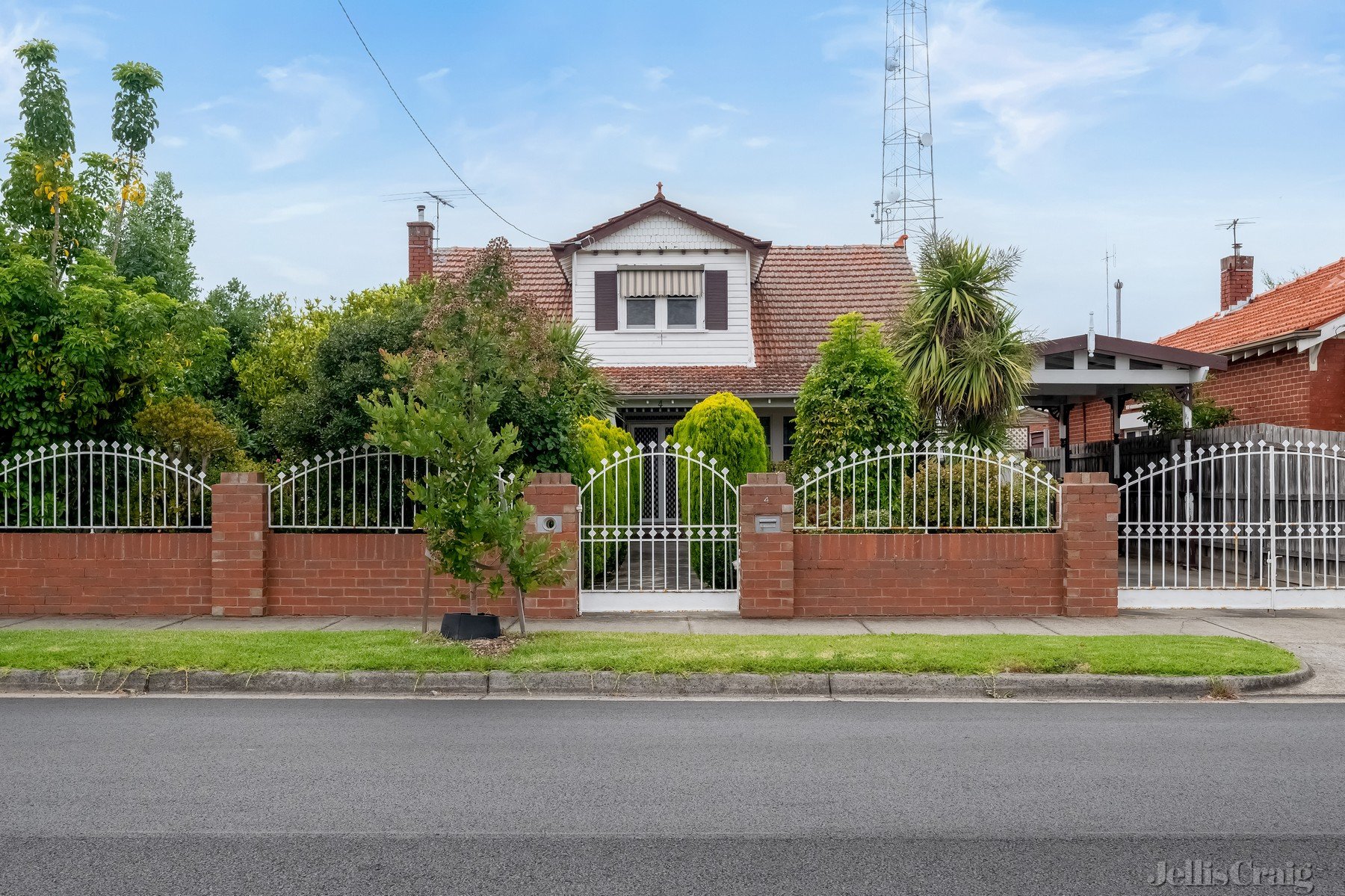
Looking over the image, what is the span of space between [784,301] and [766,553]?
12.4m

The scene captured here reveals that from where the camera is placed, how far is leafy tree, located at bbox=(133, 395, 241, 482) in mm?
13664

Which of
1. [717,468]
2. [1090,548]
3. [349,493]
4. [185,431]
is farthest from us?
[185,431]

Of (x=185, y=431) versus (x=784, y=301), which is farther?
(x=784, y=301)

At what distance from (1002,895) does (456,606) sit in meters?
8.22

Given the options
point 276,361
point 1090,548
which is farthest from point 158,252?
point 1090,548

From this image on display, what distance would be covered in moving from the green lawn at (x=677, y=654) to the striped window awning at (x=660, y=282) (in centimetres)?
1175

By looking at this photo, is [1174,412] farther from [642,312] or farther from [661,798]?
[661,798]

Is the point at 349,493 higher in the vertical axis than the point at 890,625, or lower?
higher

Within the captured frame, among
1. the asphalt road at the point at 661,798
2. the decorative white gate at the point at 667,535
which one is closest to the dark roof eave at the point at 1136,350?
the decorative white gate at the point at 667,535

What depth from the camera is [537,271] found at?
23.4 meters

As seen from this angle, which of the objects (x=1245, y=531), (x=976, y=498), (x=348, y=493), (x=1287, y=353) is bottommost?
(x=1245, y=531)

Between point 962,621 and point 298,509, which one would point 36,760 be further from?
point 962,621

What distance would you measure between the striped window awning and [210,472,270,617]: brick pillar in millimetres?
10529

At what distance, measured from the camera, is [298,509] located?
1217 cm
